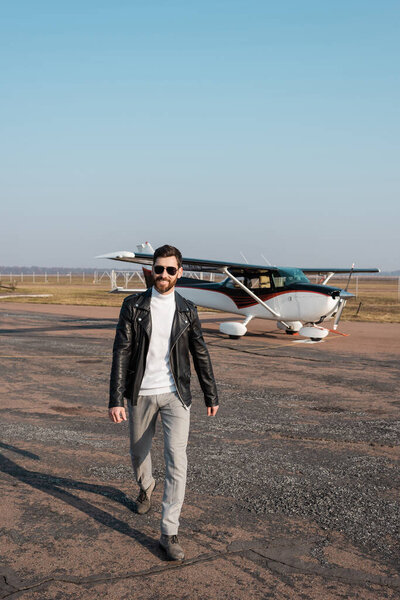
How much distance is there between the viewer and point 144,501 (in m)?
4.03

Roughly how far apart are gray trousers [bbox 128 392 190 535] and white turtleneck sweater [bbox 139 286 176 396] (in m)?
0.06

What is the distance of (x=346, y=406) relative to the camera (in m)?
7.65

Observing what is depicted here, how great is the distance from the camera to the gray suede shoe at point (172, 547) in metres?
3.30

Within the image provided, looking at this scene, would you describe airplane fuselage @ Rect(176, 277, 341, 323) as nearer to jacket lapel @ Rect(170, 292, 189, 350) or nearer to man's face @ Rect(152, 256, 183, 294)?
jacket lapel @ Rect(170, 292, 189, 350)

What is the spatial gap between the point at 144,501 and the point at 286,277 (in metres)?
13.0

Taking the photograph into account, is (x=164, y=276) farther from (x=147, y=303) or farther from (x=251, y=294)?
(x=251, y=294)

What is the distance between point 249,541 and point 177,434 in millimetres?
891

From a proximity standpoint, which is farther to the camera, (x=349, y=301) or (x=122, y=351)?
(x=349, y=301)

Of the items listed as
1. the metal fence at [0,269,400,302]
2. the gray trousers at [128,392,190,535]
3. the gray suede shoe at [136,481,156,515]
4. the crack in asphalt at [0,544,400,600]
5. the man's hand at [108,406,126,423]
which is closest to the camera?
the crack in asphalt at [0,544,400,600]

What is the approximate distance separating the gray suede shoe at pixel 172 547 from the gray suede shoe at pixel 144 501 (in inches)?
25.0

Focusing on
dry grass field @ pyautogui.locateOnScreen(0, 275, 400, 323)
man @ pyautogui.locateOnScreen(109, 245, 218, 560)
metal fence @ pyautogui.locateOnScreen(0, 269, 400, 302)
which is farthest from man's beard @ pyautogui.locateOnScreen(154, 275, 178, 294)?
metal fence @ pyautogui.locateOnScreen(0, 269, 400, 302)

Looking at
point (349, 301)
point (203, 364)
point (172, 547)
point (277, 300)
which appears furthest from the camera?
point (349, 301)

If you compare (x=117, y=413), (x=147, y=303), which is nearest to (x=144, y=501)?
(x=117, y=413)

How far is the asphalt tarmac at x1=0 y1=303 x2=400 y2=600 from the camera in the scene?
10.2ft
